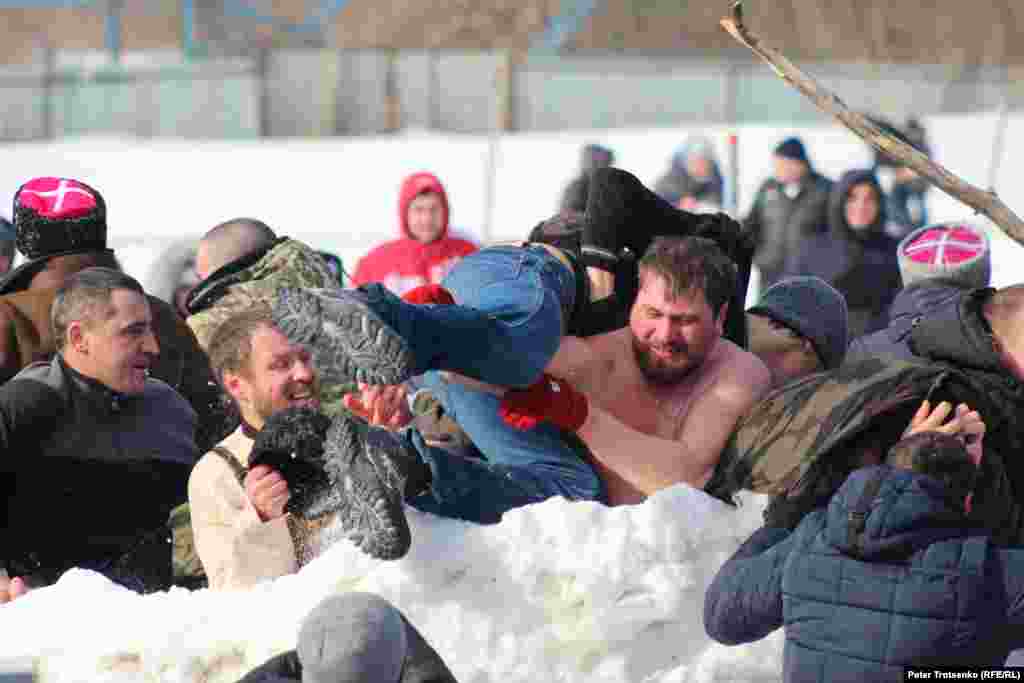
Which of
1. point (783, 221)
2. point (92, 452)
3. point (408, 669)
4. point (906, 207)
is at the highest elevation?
point (92, 452)

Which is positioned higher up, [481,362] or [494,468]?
[481,362]

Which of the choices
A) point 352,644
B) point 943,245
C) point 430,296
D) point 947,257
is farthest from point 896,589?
point 943,245

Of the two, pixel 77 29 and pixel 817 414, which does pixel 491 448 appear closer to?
pixel 817 414

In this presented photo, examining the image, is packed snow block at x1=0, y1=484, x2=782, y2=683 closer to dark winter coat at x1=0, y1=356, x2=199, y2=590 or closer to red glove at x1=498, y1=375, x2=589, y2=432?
red glove at x1=498, y1=375, x2=589, y2=432

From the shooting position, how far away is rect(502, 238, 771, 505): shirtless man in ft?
15.8

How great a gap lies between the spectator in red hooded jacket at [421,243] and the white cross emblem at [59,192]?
358 cm

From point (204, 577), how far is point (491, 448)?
83 cm

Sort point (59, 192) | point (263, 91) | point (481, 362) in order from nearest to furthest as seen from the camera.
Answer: point (481, 362) → point (59, 192) → point (263, 91)

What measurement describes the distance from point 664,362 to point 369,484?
90 centimetres

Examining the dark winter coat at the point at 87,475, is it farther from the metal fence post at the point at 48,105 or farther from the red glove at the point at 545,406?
the metal fence post at the point at 48,105

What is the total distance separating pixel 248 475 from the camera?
4703 mm

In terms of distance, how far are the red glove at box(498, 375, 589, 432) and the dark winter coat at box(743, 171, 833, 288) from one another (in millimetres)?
7228

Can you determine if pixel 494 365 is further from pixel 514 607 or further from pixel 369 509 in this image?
pixel 514 607

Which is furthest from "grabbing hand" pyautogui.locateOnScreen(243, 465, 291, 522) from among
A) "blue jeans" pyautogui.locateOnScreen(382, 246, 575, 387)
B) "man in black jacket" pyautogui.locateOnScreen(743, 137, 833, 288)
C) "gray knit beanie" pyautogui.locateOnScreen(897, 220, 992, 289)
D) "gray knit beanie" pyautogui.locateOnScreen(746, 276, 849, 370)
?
"man in black jacket" pyautogui.locateOnScreen(743, 137, 833, 288)
